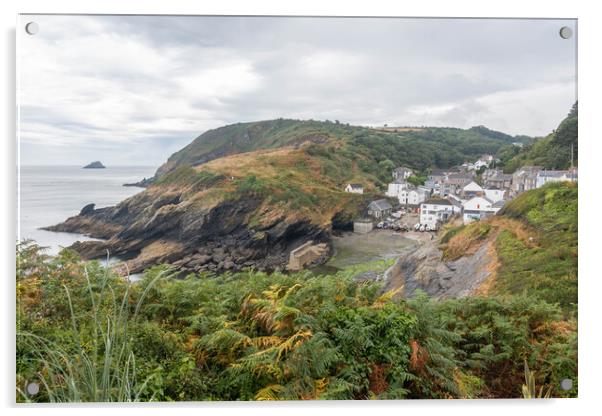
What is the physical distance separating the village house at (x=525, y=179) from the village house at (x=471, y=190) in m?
0.28

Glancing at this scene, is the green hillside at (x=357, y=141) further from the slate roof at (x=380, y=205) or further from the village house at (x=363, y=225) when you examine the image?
the village house at (x=363, y=225)

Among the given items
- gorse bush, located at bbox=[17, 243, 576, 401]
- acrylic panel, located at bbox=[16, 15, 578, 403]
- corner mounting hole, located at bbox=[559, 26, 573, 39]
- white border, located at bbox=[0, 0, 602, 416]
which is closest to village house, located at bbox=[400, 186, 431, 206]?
acrylic panel, located at bbox=[16, 15, 578, 403]

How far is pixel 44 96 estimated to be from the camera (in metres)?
4.06

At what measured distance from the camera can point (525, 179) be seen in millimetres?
4227

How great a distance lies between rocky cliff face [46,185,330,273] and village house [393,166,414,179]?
1.03 m

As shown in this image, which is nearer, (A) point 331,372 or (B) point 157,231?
(A) point 331,372

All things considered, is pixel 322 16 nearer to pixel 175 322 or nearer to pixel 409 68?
pixel 409 68

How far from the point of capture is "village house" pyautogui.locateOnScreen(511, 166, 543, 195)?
13.8ft

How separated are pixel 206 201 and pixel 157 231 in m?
0.51

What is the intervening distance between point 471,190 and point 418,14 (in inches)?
63.1

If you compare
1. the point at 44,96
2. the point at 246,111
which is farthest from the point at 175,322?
the point at 44,96

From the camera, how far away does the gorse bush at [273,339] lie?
145 inches

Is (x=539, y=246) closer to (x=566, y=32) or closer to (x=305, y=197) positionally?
(x=566, y=32)

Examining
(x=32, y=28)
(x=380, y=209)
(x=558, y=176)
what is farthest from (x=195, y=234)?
(x=558, y=176)
